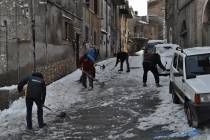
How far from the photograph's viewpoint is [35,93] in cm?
1334

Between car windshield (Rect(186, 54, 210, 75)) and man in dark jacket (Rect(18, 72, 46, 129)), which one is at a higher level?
car windshield (Rect(186, 54, 210, 75))

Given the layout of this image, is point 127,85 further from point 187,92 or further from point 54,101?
point 187,92

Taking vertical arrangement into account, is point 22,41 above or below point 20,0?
below

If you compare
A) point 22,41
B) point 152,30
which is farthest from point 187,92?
point 152,30

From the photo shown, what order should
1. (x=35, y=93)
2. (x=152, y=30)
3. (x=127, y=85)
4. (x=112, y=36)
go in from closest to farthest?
(x=35, y=93)
(x=127, y=85)
(x=112, y=36)
(x=152, y=30)

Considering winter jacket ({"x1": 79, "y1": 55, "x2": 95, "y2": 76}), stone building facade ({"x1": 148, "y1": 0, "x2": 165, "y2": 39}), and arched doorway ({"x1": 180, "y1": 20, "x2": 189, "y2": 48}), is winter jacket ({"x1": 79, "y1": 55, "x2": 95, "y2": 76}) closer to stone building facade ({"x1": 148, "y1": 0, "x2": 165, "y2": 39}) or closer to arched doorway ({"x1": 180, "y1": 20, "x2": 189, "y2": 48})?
arched doorway ({"x1": 180, "y1": 20, "x2": 189, "y2": 48})

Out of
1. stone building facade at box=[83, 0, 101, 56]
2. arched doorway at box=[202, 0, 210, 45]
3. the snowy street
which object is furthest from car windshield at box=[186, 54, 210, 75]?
stone building facade at box=[83, 0, 101, 56]

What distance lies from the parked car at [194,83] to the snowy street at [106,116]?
39 centimetres

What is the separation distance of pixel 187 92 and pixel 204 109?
1309mm

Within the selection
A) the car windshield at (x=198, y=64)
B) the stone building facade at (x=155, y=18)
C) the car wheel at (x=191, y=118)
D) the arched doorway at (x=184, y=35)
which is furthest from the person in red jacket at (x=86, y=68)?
the stone building facade at (x=155, y=18)

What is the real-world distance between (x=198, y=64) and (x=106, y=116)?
3.04 meters

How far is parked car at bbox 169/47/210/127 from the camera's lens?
11.1 metres

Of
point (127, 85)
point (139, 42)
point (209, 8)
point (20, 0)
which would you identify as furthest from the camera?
point (139, 42)

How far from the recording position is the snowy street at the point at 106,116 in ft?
39.9
